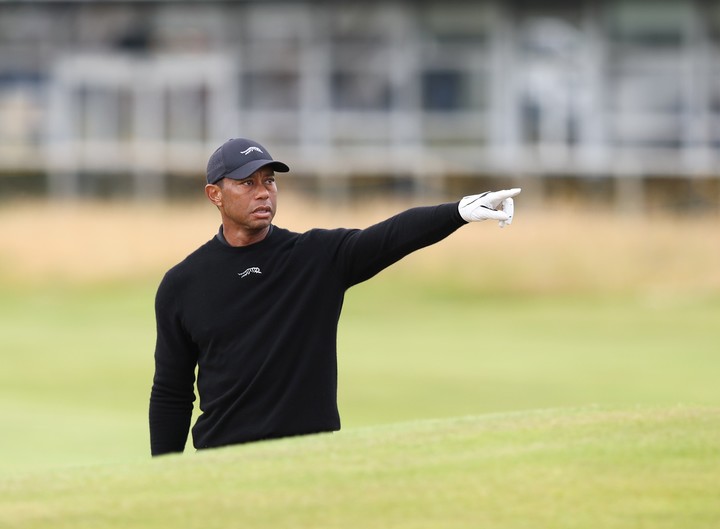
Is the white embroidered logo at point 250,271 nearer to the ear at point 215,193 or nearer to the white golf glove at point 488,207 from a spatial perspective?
the ear at point 215,193

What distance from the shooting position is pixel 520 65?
3556cm

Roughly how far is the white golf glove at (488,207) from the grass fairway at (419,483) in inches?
31.5

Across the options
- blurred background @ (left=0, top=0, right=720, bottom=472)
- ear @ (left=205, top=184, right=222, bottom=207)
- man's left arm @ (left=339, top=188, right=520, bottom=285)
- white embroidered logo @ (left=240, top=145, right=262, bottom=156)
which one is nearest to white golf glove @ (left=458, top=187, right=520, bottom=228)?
man's left arm @ (left=339, top=188, right=520, bottom=285)

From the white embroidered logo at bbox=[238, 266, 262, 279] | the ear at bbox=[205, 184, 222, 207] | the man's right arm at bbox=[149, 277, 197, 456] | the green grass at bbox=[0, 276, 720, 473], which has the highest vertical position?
the ear at bbox=[205, 184, 222, 207]

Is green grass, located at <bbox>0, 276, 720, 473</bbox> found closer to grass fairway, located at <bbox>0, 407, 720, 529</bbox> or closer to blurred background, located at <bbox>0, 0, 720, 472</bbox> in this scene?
blurred background, located at <bbox>0, 0, 720, 472</bbox>

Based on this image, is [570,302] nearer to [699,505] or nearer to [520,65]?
[520,65]

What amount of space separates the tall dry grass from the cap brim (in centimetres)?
2085

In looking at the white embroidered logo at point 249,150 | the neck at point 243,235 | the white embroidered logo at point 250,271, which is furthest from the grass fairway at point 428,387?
the white embroidered logo at point 249,150

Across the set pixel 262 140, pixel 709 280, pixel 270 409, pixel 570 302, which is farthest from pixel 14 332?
Answer: pixel 270 409

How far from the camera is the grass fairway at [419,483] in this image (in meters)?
4.91

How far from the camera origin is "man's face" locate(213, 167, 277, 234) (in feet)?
19.6

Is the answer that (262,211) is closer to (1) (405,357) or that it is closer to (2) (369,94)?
(1) (405,357)

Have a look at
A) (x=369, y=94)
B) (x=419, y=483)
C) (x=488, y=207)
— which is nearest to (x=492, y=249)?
(x=369, y=94)

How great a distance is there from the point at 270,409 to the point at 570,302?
821 inches
